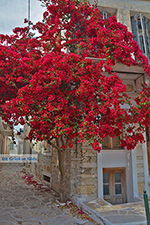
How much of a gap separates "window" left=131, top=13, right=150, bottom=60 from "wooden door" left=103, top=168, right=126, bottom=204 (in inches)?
217

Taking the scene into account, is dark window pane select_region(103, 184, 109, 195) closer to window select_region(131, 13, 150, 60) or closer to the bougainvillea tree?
the bougainvillea tree

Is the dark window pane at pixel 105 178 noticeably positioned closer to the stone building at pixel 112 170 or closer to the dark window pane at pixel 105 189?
the stone building at pixel 112 170

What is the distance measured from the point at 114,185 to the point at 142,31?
7.31 m

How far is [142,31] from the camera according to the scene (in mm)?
9344

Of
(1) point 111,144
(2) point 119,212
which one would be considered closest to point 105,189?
(1) point 111,144

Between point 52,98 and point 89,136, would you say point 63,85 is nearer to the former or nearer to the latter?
point 52,98

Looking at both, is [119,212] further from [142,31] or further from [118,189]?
[142,31]

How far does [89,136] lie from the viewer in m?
4.95

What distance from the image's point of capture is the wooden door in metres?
7.29

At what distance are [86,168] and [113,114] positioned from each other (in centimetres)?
262

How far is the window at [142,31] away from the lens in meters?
9.03

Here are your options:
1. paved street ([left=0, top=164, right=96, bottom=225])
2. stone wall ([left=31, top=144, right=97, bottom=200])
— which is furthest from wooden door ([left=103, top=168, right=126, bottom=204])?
paved street ([left=0, top=164, right=96, bottom=225])

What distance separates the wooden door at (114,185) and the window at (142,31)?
5510 millimetres

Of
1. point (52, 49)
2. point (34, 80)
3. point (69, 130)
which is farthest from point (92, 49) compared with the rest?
point (69, 130)
